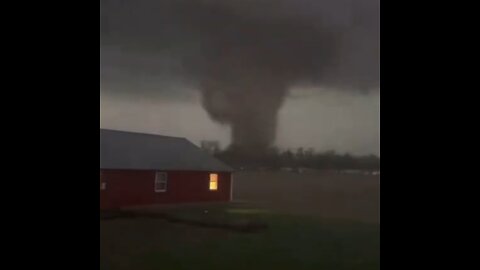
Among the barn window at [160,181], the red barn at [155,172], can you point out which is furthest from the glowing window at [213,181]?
the barn window at [160,181]

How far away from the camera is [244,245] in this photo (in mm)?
2068

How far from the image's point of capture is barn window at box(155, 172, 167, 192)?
86.8 inches

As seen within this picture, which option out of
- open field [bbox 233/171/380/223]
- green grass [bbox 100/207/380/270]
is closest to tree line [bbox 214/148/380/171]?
open field [bbox 233/171/380/223]

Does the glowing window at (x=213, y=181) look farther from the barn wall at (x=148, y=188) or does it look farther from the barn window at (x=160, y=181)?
the barn window at (x=160, y=181)

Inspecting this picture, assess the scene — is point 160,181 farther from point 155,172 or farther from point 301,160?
point 301,160

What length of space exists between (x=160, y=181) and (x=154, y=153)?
0.13 meters
